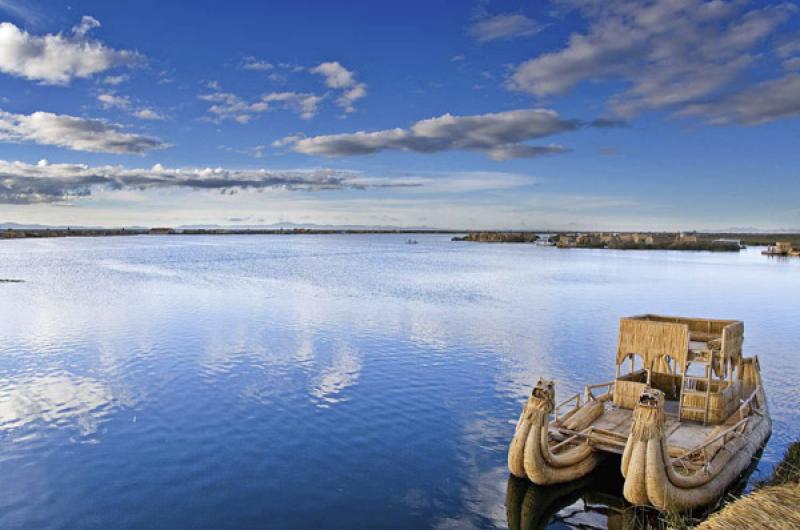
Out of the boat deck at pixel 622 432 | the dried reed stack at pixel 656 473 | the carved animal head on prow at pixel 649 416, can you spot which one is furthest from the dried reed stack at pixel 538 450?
the carved animal head on prow at pixel 649 416

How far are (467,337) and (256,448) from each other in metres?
23.3

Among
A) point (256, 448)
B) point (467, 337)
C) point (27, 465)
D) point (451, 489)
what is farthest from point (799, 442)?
point (27, 465)

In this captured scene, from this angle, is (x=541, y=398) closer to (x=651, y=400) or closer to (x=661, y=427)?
(x=651, y=400)

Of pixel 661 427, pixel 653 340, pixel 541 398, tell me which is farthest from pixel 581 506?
pixel 653 340

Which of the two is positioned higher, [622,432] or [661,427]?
[661,427]

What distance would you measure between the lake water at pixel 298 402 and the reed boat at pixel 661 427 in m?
1.48

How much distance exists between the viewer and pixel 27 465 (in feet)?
66.8

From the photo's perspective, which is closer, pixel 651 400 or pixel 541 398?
pixel 651 400

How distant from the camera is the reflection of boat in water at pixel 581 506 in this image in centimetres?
1750

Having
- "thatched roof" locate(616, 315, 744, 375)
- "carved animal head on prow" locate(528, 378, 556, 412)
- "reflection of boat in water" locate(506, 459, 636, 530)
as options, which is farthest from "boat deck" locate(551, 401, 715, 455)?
"carved animal head on prow" locate(528, 378, 556, 412)

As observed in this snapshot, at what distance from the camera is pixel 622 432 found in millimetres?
20125

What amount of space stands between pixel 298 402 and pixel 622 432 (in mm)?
14556

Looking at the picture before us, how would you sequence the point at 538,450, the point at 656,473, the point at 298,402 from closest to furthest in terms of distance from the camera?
1. the point at 656,473
2. the point at 538,450
3. the point at 298,402


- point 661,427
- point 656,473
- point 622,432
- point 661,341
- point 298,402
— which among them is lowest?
point 298,402
